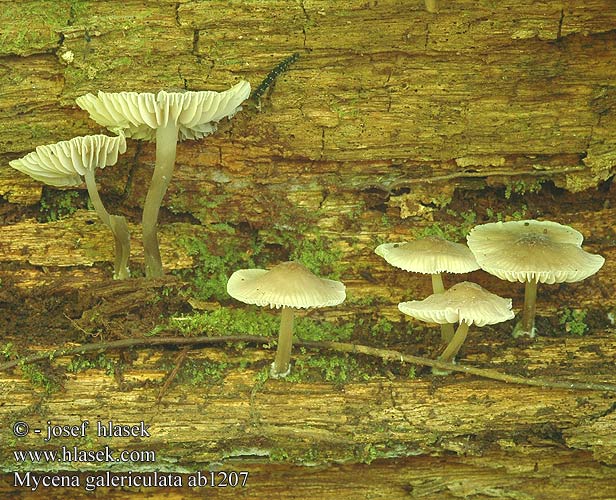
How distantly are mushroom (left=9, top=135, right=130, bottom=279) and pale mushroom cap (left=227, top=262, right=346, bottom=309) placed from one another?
0.87m

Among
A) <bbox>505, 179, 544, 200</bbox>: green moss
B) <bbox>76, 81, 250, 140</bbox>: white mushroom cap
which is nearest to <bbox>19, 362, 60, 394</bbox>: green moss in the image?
<bbox>76, 81, 250, 140</bbox>: white mushroom cap

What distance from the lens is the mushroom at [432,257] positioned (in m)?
3.71

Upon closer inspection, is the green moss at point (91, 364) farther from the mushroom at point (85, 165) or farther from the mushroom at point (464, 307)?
the mushroom at point (464, 307)

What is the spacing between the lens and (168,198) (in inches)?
170

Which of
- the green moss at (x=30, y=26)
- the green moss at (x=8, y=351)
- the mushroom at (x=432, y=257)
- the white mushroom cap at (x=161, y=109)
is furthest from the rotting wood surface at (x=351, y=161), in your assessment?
the mushroom at (x=432, y=257)

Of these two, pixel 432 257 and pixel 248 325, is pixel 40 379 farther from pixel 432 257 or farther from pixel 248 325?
pixel 432 257

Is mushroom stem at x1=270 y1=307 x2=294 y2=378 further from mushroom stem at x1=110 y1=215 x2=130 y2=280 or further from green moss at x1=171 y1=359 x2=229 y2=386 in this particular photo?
mushroom stem at x1=110 y1=215 x2=130 y2=280

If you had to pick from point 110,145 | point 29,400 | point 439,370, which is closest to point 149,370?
point 29,400

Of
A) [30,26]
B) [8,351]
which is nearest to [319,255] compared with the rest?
[8,351]

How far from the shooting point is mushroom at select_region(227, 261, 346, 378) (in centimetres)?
345

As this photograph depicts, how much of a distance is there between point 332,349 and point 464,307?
885 mm

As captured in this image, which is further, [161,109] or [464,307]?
[161,109]

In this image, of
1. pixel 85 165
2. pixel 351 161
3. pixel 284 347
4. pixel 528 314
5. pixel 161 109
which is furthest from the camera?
pixel 351 161

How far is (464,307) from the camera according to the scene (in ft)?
11.4
